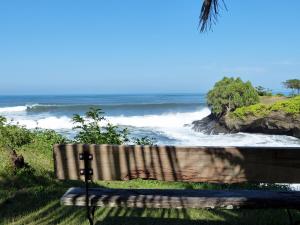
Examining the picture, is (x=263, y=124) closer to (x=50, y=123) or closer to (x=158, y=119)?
(x=158, y=119)

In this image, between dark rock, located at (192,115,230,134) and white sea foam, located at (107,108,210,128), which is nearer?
dark rock, located at (192,115,230,134)

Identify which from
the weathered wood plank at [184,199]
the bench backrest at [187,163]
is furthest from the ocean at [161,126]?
the bench backrest at [187,163]

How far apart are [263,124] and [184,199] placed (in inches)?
807

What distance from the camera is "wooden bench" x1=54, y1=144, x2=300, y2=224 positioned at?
3.24 m

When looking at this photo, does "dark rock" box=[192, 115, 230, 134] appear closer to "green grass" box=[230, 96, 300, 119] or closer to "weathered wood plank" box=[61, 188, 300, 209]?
"green grass" box=[230, 96, 300, 119]

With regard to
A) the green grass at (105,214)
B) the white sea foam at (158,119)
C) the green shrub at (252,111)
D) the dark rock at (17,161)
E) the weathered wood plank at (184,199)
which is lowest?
the white sea foam at (158,119)

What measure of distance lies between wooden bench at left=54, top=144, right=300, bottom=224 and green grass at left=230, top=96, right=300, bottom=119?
19.1 m

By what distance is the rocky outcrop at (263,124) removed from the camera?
2213cm

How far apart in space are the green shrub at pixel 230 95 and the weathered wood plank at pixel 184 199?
2170 cm

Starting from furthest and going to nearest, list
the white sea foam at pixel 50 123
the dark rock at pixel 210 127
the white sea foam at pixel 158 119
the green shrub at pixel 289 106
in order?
1. the white sea foam at pixel 158 119
2. the white sea foam at pixel 50 123
3. the dark rock at pixel 210 127
4. the green shrub at pixel 289 106

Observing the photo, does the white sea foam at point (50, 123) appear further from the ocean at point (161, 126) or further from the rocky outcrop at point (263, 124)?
the rocky outcrop at point (263, 124)

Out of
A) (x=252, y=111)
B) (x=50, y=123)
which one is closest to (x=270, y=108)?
(x=252, y=111)

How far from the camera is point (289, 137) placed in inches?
869

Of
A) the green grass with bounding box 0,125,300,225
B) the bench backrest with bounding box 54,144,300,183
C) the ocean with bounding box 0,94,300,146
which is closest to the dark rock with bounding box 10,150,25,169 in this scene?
the green grass with bounding box 0,125,300,225
